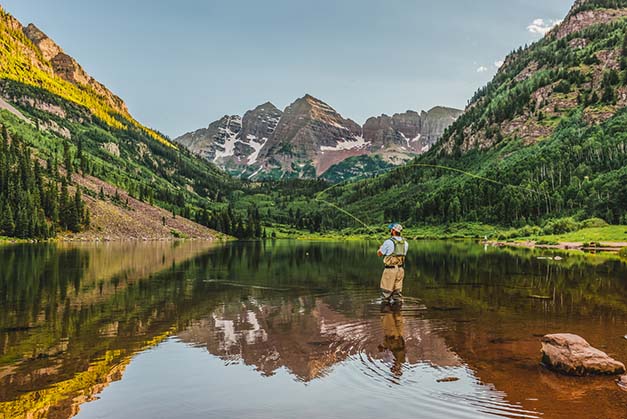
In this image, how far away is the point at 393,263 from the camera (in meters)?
23.2

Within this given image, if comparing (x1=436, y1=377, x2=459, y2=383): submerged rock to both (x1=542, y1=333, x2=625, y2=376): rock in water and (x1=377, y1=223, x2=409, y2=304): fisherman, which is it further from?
(x1=377, y1=223, x2=409, y2=304): fisherman

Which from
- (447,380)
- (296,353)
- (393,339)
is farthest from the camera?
(393,339)

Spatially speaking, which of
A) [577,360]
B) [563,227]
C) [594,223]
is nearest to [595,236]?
[594,223]

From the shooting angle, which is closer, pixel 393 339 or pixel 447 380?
pixel 447 380

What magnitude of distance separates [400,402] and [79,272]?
125 ft

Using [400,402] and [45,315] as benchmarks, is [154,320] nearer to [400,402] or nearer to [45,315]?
[45,315]

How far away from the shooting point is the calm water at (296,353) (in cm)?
1050

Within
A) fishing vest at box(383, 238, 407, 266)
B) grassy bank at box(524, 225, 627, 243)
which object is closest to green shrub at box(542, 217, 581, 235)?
grassy bank at box(524, 225, 627, 243)

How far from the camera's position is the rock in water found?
1233 cm

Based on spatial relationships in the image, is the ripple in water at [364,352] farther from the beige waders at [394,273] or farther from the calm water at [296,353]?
the beige waders at [394,273]

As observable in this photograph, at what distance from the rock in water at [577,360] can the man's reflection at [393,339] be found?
13.3 feet

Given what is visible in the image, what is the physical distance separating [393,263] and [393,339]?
22.7 feet

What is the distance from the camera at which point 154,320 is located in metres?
20.5

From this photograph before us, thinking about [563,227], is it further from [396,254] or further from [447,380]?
[447,380]
